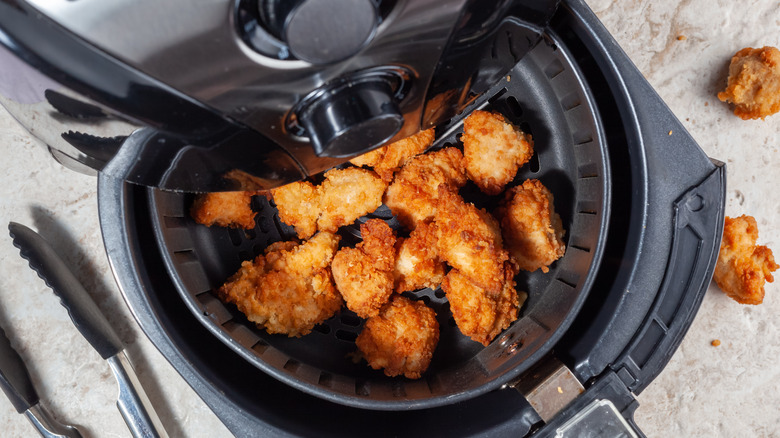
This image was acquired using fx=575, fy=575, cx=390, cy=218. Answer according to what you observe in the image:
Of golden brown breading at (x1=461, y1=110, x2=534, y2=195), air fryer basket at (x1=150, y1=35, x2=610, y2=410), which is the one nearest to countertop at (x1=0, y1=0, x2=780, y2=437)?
air fryer basket at (x1=150, y1=35, x2=610, y2=410)

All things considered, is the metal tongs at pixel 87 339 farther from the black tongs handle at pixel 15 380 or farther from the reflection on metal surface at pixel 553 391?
the reflection on metal surface at pixel 553 391

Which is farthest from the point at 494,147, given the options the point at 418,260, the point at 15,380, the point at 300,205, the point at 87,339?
the point at 15,380

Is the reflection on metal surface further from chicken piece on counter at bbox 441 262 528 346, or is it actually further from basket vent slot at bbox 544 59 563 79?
basket vent slot at bbox 544 59 563 79

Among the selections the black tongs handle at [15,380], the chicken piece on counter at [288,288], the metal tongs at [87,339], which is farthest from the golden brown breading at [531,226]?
the black tongs handle at [15,380]

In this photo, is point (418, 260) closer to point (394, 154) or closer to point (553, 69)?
point (394, 154)

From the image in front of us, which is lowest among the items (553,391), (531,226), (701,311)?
(701,311)
